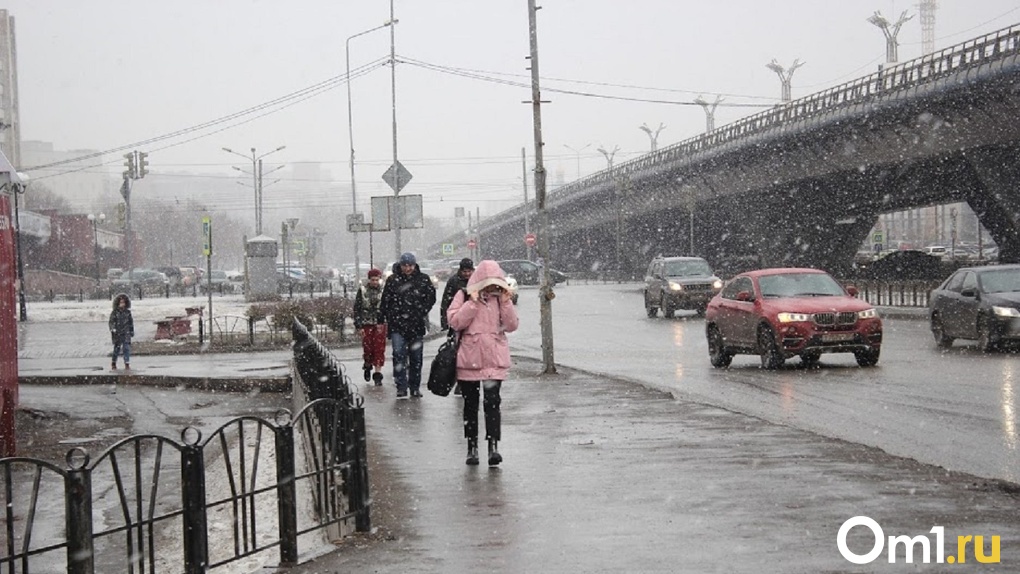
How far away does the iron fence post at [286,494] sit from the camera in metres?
8.02

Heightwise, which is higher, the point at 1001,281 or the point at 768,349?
the point at 1001,281

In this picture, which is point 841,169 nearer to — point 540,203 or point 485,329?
point 540,203

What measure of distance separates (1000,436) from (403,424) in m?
6.33

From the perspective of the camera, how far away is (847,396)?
16797 millimetres

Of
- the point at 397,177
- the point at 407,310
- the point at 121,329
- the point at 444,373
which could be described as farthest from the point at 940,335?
the point at 444,373

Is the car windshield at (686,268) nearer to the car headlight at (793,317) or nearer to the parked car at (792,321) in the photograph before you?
the parked car at (792,321)

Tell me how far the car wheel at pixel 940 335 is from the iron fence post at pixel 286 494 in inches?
749

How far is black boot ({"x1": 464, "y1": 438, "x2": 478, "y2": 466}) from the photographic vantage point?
11.6m

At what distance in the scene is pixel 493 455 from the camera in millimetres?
11297

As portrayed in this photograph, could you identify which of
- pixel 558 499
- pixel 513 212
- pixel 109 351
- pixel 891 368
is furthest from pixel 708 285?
pixel 513 212

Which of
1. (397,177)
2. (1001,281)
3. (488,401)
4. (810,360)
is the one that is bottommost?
(810,360)

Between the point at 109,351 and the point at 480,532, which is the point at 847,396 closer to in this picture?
the point at 480,532

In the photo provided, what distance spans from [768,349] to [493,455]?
1081 cm

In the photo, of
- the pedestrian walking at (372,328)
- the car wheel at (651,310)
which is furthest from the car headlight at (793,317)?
the car wheel at (651,310)
